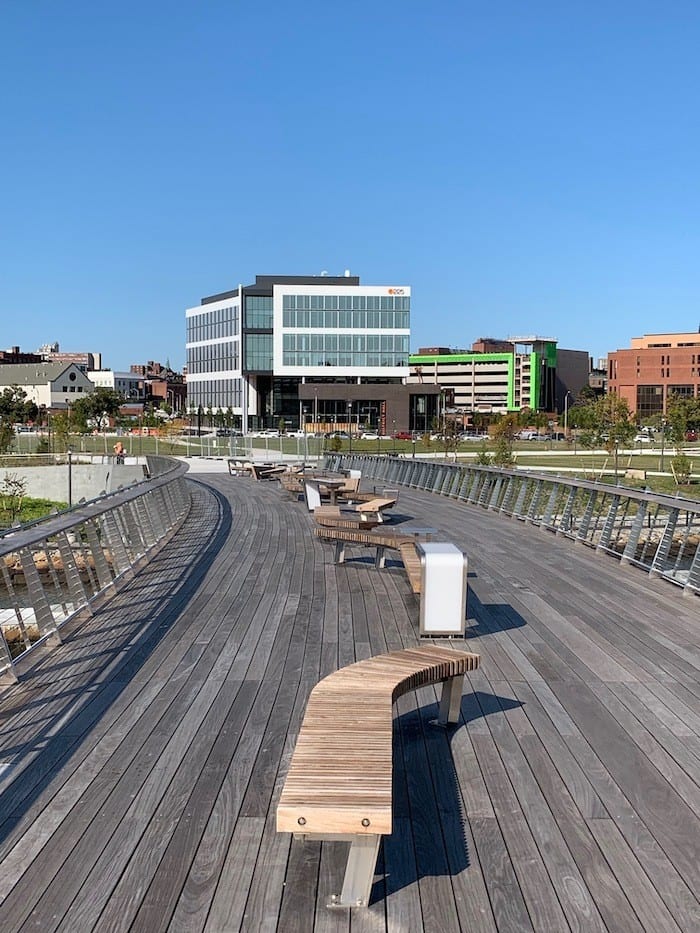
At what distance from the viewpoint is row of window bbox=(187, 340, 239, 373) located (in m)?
94.2

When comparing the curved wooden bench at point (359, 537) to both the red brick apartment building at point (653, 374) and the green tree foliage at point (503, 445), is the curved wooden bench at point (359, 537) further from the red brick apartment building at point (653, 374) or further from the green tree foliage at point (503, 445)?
Answer: the red brick apartment building at point (653, 374)

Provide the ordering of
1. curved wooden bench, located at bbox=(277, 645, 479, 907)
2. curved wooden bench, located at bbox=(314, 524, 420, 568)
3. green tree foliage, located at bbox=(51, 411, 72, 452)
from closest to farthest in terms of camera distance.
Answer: curved wooden bench, located at bbox=(277, 645, 479, 907), curved wooden bench, located at bbox=(314, 524, 420, 568), green tree foliage, located at bbox=(51, 411, 72, 452)

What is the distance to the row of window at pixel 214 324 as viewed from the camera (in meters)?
92.9

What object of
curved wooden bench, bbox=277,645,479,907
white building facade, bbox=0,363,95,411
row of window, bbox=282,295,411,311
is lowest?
curved wooden bench, bbox=277,645,479,907

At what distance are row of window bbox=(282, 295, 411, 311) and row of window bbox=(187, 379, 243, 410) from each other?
11.6 metres

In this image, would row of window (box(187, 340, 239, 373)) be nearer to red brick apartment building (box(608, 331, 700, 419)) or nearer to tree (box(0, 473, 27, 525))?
red brick apartment building (box(608, 331, 700, 419))

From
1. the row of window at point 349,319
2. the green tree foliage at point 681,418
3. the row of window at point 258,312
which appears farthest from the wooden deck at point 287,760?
the row of window at point 258,312

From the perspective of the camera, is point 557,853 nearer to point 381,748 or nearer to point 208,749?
point 381,748

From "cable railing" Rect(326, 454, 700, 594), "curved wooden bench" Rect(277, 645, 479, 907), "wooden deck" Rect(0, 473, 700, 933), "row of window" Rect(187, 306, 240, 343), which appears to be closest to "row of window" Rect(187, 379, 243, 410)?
"row of window" Rect(187, 306, 240, 343)

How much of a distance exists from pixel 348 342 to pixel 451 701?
83.1 meters

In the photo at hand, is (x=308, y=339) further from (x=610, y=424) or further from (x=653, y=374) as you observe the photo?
(x=653, y=374)

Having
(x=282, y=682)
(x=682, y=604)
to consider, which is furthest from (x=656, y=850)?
(x=682, y=604)

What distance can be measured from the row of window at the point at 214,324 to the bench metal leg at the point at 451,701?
87236 mm

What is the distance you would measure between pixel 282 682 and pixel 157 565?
5.56 meters
